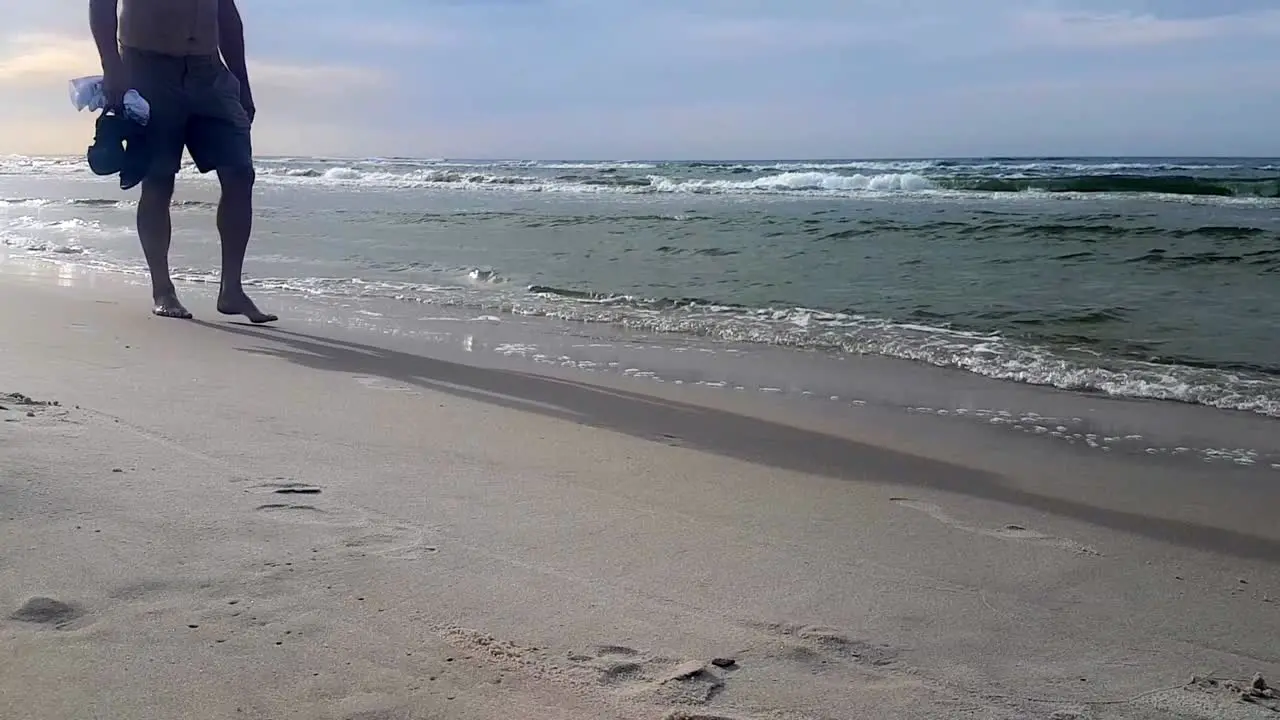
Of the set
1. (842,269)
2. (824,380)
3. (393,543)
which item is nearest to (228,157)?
(824,380)

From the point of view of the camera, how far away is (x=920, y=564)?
7.03 ft

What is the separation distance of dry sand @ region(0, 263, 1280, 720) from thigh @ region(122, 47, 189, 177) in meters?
1.94

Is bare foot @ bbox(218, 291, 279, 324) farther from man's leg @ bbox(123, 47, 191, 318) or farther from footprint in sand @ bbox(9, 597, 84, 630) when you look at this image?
footprint in sand @ bbox(9, 597, 84, 630)

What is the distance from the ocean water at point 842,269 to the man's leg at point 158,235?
1280mm

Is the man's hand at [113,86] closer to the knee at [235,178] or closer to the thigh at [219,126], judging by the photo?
the thigh at [219,126]

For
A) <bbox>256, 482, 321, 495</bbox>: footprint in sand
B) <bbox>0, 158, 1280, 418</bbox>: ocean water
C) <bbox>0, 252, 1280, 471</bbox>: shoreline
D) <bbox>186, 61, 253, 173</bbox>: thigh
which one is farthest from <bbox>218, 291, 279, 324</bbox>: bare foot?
<bbox>256, 482, 321, 495</bbox>: footprint in sand

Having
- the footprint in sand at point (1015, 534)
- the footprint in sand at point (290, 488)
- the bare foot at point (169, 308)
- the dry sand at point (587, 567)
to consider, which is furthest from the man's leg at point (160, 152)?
the footprint in sand at point (1015, 534)

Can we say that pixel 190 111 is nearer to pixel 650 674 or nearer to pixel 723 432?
pixel 723 432

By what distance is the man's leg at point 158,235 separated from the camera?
5.24m

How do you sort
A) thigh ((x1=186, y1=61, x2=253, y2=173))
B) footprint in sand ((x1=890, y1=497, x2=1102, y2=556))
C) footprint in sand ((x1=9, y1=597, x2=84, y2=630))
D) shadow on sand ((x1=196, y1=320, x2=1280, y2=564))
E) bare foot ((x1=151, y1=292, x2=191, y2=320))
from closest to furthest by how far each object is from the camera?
footprint in sand ((x1=9, y1=597, x2=84, y2=630)) < footprint in sand ((x1=890, y1=497, x2=1102, y2=556)) < shadow on sand ((x1=196, y1=320, x2=1280, y2=564)) < thigh ((x1=186, y1=61, x2=253, y2=173)) < bare foot ((x1=151, y1=292, x2=191, y2=320))

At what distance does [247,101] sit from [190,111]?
0.97 ft

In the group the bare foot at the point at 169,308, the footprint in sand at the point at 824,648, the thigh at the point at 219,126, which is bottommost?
the footprint in sand at the point at 824,648

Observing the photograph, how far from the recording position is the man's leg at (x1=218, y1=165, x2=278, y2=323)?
5191mm

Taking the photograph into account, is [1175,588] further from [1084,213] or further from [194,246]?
[1084,213]
